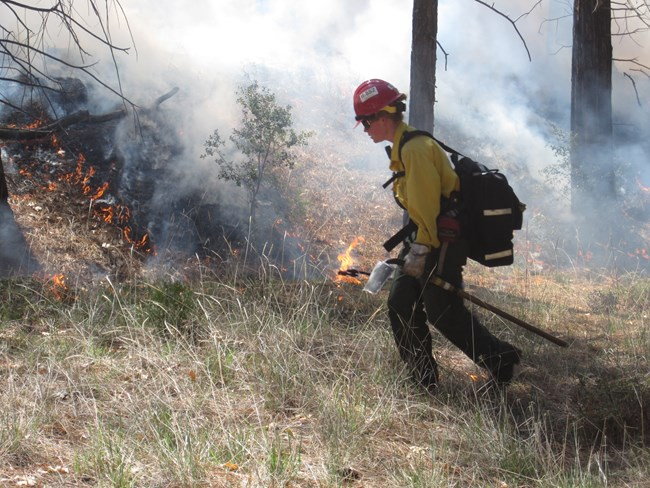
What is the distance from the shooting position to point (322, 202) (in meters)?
13.6

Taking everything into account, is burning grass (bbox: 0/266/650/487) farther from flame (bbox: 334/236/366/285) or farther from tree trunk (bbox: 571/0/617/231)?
tree trunk (bbox: 571/0/617/231)

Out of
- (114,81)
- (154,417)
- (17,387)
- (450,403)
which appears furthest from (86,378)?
(114,81)

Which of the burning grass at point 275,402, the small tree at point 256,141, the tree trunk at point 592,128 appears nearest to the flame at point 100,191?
the small tree at point 256,141

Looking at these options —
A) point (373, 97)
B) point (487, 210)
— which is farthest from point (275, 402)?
point (373, 97)

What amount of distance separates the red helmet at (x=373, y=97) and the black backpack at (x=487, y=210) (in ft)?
0.81

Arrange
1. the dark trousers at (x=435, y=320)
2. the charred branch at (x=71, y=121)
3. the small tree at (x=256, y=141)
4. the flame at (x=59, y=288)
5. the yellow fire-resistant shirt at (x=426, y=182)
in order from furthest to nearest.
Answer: the small tree at (x=256, y=141) < the charred branch at (x=71, y=121) < the flame at (x=59, y=288) < the dark trousers at (x=435, y=320) < the yellow fire-resistant shirt at (x=426, y=182)

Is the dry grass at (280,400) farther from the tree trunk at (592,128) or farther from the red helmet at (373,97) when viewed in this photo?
the tree trunk at (592,128)

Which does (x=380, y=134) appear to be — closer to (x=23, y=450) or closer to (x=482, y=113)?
(x=23, y=450)

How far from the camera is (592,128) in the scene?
1283cm

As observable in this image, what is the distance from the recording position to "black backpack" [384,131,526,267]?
445 cm

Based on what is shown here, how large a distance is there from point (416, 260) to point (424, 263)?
0.19 feet

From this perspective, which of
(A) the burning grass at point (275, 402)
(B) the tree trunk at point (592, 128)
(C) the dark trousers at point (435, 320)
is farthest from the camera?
(B) the tree trunk at point (592, 128)

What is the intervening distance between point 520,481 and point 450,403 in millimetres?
956

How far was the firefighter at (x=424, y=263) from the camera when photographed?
4445mm
